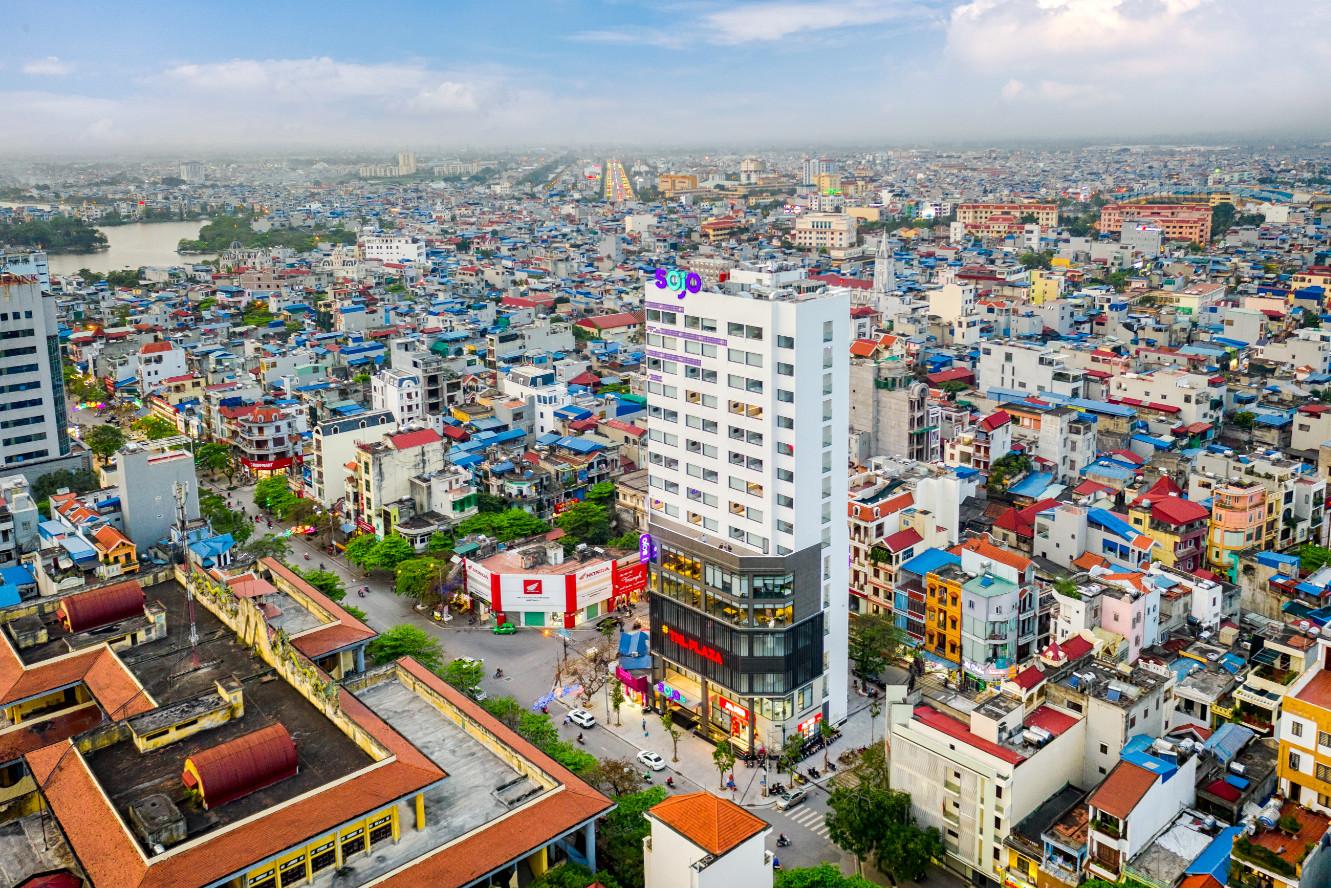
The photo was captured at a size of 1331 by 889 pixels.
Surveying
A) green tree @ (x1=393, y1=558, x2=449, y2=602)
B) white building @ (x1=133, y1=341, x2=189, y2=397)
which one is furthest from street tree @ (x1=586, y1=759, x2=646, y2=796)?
white building @ (x1=133, y1=341, x2=189, y2=397)

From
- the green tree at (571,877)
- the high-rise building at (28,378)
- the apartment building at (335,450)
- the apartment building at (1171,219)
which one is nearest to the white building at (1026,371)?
the apartment building at (335,450)

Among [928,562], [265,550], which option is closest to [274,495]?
[265,550]

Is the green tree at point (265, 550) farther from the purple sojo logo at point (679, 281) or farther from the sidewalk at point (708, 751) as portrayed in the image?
the purple sojo logo at point (679, 281)

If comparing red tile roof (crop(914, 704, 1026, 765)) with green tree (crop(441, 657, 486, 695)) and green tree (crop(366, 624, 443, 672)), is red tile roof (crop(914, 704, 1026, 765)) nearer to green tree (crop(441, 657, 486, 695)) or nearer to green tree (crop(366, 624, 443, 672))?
→ green tree (crop(441, 657, 486, 695))

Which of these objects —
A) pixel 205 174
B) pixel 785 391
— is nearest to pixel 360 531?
pixel 785 391

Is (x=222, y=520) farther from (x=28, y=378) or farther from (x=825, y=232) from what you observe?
(x=825, y=232)

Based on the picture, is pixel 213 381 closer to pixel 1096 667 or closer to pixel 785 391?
pixel 785 391
